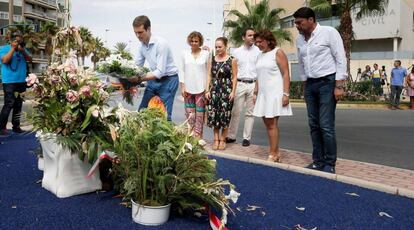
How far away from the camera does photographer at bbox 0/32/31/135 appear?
23.4 ft

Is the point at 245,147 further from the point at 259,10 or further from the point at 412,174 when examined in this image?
the point at 259,10

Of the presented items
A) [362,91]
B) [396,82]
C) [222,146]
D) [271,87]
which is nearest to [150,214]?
[271,87]

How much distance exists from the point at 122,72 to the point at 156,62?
844 millimetres

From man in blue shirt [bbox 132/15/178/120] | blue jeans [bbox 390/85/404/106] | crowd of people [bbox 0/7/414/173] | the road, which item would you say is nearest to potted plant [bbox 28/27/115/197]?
the road

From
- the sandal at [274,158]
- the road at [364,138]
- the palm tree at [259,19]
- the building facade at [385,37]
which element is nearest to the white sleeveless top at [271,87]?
the sandal at [274,158]

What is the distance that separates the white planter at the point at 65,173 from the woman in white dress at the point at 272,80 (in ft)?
7.79

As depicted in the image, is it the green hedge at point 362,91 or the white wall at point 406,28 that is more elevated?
the white wall at point 406,28

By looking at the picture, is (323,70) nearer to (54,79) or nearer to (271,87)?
(271,87)

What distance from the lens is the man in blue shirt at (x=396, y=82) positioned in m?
15.6

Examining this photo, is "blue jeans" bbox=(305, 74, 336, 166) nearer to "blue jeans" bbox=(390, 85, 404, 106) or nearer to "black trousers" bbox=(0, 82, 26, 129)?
"black trousers" bbox=(0, 82, 26, 129)

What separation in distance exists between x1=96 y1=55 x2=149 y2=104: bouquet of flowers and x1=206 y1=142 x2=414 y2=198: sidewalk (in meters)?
1.64

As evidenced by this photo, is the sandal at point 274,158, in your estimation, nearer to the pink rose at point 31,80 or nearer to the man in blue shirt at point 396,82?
the pink rose at point 31,80

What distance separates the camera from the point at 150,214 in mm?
3162

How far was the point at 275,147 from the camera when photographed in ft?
18.2
